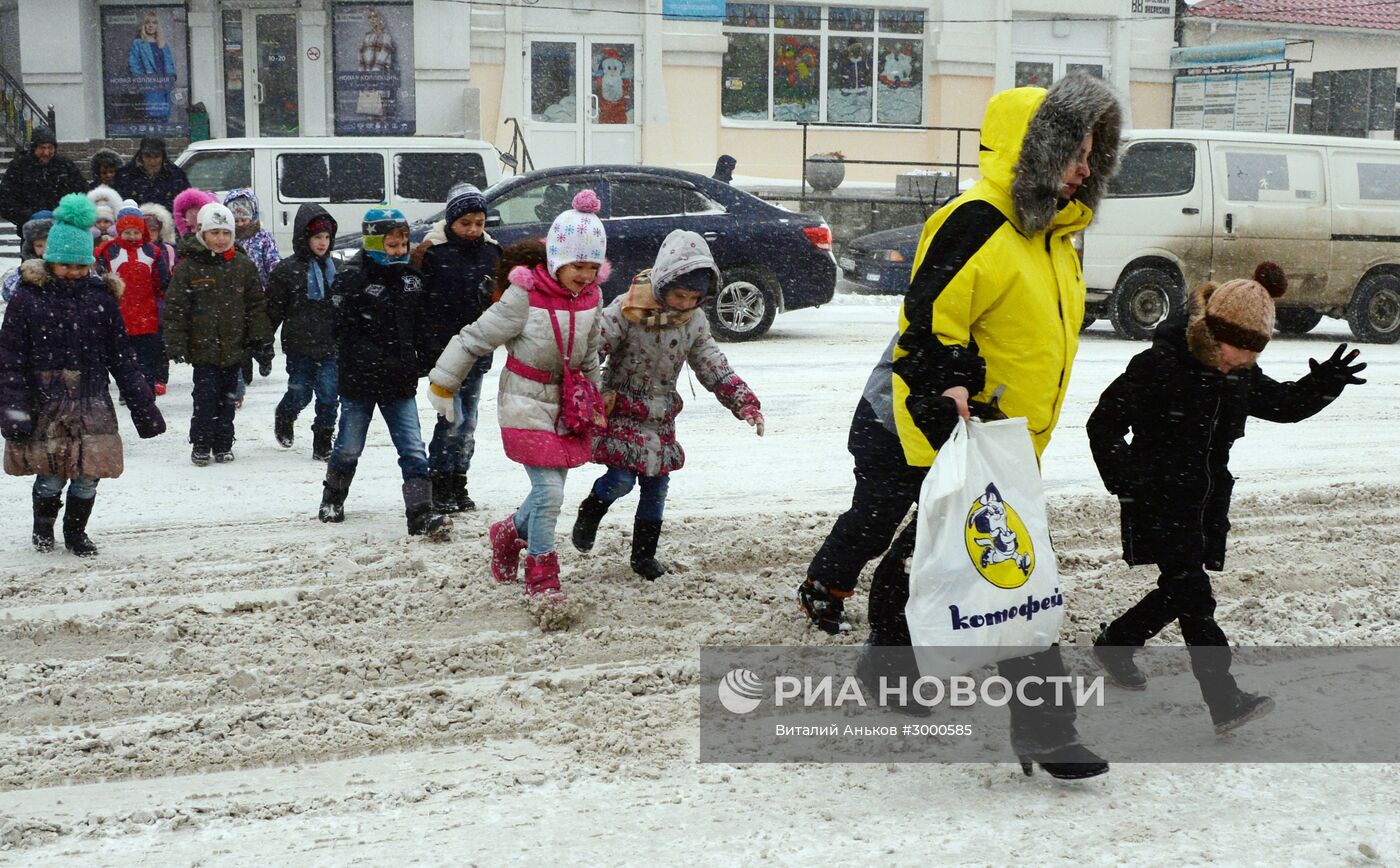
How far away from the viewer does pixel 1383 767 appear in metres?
4.20

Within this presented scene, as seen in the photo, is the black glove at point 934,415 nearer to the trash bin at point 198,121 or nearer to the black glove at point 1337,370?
the black glove at point 1337,370

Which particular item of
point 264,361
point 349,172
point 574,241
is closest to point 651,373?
point 574,241

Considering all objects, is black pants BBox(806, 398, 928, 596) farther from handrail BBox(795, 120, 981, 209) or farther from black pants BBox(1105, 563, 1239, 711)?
handrail BBox(795, 120, 981, 209)

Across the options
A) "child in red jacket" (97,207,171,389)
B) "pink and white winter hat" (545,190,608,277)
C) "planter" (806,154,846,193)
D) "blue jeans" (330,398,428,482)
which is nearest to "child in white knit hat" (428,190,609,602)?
"pink and white winter hat" (545,190,608,277)

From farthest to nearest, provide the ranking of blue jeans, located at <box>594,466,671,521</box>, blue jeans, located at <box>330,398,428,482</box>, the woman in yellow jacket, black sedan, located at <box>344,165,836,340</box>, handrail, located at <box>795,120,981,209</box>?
1. handrail, located at <box>795,120,981,209</box>
2. black sedan, located at <box>344,165,836,340</box>
3. blue jeans, located at <box>330,398,428,482</box>
4. blue jeans, located at <box>594,466,671,521</box>
5. the woman in yellow jacket

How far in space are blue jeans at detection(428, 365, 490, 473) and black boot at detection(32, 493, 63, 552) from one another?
1734 mm

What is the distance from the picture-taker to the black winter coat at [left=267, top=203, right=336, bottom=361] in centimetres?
841

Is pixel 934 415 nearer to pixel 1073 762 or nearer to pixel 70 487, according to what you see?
pixel 1073 762

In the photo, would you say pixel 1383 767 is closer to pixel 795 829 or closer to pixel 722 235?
pixel 795 829

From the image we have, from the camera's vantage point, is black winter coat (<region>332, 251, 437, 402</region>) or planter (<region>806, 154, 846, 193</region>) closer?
black winter coat (<region>332, 251, 437, 402</region>)

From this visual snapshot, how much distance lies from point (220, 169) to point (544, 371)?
1078 centimetres

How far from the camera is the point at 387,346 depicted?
268 inches

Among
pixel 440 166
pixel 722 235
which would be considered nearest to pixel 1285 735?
pixel 722 235

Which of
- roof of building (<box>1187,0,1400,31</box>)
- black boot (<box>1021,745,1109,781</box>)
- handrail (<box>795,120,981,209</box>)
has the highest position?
roof of building (<box>1187,0,1400,31</box>)
